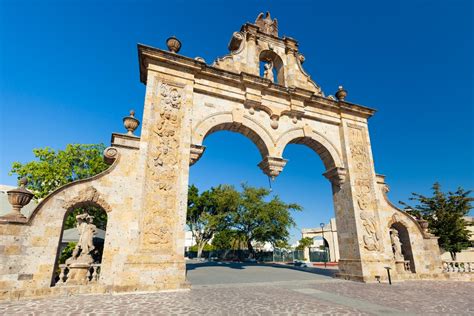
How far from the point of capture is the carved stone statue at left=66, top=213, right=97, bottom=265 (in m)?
6.71

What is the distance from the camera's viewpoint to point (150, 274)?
6453 millimetres

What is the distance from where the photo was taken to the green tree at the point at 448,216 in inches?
675

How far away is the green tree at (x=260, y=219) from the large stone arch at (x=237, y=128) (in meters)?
20.9

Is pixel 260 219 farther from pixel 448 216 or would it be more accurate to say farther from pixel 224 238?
pixel 448 216

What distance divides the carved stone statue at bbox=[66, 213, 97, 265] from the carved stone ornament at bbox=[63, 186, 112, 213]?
24.4 inches

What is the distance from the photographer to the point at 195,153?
8.29 metres

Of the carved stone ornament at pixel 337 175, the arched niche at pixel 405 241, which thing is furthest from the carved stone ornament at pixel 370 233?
the carved stone ornament at pixel 337 175

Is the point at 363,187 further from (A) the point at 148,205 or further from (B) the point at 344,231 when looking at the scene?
(A) the point at 148,205

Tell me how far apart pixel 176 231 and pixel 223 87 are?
5607mm

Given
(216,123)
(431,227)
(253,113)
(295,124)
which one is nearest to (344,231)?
(295,124)

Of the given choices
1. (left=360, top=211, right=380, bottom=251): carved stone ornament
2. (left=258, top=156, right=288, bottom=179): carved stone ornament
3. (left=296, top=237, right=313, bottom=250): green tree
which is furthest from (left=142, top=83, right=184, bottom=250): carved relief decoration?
(left=296, top=237, right=313, bottom=250): green tree

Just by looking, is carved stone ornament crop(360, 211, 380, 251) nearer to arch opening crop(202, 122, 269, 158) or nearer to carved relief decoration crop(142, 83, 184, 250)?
arch opening crop(202, 122, 269, 158)

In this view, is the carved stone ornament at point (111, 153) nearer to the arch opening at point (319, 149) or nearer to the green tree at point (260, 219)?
the arch opening at point (319, 149)

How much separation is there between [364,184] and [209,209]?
84.4 feet
